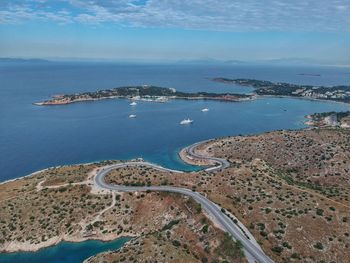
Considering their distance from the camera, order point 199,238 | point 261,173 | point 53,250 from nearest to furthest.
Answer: point 199,238 → point 53,250 → point 261,173

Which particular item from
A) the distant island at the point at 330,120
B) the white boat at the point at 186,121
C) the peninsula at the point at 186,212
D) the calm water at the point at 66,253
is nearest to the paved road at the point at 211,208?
the peninsula at the point at 186,212

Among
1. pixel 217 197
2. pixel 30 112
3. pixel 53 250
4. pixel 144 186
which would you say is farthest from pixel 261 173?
pixel 30 112

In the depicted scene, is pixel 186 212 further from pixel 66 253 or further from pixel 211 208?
pixel 66 253

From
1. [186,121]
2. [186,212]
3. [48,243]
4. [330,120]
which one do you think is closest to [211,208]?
[186,212]

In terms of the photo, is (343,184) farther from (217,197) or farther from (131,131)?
(131,131)

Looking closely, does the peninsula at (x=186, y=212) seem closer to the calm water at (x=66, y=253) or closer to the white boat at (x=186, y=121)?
the calm water at (x=66, y=253)
